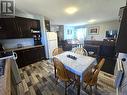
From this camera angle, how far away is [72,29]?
31.9ft

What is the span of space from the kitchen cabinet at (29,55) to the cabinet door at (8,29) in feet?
2.32

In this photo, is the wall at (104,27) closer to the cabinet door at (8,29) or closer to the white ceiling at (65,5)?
the white ceiling at (65,5)

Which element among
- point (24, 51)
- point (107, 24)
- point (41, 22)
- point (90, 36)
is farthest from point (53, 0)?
point (90, 36)

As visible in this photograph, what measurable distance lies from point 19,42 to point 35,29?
100 cm

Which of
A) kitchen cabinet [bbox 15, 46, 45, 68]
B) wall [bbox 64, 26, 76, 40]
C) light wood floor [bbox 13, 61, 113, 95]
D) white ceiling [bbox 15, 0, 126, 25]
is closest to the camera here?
light wood floor [bbox 13, 61, 113, 95]

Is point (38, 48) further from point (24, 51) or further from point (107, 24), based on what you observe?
point (107, 24)

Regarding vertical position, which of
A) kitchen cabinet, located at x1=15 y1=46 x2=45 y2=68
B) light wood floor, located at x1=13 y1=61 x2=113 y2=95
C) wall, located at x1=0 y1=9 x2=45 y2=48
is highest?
wall, located at x1=0 y1=9 x2=45 y2=48

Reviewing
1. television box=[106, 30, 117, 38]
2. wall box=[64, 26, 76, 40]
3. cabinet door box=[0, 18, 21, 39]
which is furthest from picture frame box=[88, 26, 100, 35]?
cabinet door box=[0, 18, 21, 39]

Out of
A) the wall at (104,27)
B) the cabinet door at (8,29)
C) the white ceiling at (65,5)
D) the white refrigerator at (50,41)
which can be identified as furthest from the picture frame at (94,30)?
the cabinet door at (8,29)

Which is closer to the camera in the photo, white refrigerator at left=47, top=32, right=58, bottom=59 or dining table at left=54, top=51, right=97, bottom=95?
dining table at left=54, top=51, right=97, bottom=95

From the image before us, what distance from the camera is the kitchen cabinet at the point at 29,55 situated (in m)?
3.25

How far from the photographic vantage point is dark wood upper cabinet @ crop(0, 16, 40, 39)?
294 centimetres

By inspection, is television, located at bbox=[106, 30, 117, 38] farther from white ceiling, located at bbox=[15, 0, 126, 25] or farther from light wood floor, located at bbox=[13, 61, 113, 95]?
light wood floor, located at bbox=[13, 61, 113, 95]

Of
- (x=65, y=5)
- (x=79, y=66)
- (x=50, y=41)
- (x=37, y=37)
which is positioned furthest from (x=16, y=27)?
(x=79, y=66)
